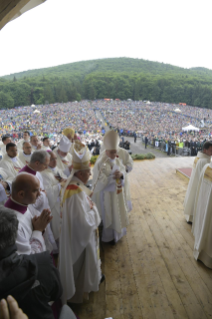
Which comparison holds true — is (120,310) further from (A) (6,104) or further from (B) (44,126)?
(B) (44,126)

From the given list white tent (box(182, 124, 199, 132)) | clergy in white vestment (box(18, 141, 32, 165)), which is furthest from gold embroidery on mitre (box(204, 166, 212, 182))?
white tent (box(182, 124, 199, 132))

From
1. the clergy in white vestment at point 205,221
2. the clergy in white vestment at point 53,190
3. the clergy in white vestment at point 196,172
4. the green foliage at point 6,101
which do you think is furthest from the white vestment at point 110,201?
the green foliage at point 6,101

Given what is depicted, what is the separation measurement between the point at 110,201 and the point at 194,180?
5.73ft

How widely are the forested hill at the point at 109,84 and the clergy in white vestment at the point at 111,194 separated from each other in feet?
22.8

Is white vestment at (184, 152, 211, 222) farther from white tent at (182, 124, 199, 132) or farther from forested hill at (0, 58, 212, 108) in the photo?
white tent at (182, 124, 199, 132)

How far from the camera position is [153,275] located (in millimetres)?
2799

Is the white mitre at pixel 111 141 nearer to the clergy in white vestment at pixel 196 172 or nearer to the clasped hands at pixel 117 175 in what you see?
the clasped hands at pixel 117 175

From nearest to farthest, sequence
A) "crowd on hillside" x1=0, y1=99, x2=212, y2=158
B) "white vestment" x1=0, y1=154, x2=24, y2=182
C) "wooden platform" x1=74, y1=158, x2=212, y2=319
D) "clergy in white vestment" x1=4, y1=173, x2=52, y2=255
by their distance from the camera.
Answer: "clergy in white vestment" x1=4, y1=173, x2=52, y2=255, "wooden platform" x1=74, y1=158, x2=212, y2=319, "white vestment" x1=0, y1=154, x2=24, y2=182, "crowd on hillside" x1=0, y1=99, x2=212, y2=158

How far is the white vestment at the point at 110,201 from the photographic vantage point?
3.36 metres

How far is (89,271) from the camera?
7.32ft

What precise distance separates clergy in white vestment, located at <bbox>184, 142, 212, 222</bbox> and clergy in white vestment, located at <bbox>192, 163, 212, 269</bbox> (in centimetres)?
56

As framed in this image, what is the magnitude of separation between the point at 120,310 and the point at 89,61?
2064 centimetres

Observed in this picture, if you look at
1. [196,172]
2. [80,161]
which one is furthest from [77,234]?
[196,172]

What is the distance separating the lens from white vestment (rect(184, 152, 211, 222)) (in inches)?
142
